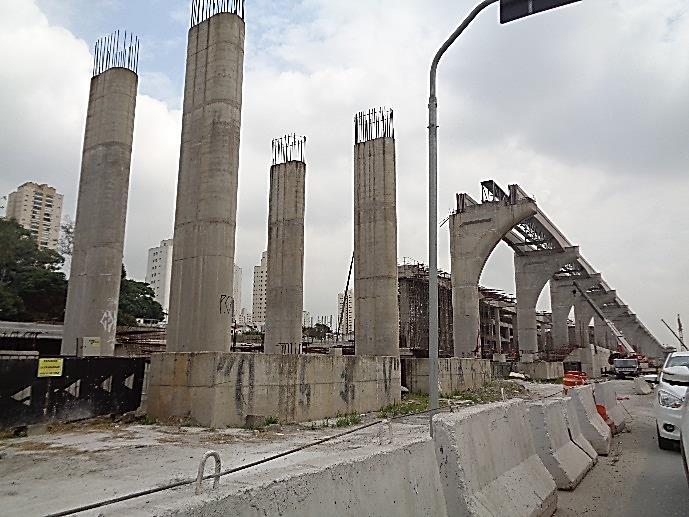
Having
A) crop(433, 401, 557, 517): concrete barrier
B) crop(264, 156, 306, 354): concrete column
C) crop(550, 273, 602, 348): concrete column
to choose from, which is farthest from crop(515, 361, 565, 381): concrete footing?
crop(433, 401, 557, 517): concrete barrier

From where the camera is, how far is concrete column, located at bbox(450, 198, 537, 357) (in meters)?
35.9

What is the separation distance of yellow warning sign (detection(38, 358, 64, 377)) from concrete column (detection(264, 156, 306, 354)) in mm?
13004

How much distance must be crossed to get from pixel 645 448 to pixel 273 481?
33.8 ft

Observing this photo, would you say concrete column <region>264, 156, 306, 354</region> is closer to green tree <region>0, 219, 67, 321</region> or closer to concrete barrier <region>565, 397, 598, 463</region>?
concrete barrier <region>565, 397, 598, 463</region>

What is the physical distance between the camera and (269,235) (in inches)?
1028

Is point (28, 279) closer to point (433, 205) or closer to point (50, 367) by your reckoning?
point (50, 367)

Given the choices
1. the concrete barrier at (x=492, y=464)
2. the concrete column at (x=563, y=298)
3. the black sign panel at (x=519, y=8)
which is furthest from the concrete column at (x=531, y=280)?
the concrete barrier at (x=492, y=464)

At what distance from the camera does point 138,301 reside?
57906mm

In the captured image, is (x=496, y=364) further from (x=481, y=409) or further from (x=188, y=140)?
(x=481, y=409)

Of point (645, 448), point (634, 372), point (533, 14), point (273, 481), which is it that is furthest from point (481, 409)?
point (634, 372)

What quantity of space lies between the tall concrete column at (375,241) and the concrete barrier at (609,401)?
33.2 ft

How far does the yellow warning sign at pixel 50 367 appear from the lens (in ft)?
34.7

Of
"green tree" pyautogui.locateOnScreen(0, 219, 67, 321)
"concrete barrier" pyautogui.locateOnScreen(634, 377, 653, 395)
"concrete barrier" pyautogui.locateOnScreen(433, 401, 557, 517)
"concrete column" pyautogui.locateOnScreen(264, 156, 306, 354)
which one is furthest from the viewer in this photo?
"green tree" pyautogui.locateOnScreen(0, 219, 67, 321)

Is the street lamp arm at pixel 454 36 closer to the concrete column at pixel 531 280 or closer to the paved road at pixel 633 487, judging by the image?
the paved road at pixel 633 487
